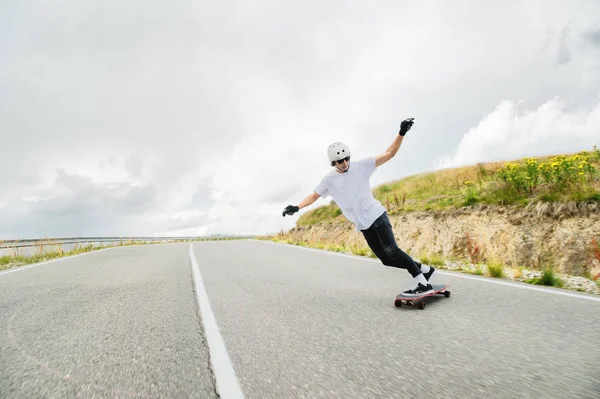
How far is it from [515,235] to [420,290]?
7.84 m

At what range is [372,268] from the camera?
798 centimetres

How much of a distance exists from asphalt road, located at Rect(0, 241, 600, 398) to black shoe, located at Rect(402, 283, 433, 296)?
21cm

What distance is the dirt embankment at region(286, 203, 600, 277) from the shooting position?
356 inches

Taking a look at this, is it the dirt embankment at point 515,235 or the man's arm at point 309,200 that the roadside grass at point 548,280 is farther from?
the man's arm at point 309,200

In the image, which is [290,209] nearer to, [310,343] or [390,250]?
[390,250]

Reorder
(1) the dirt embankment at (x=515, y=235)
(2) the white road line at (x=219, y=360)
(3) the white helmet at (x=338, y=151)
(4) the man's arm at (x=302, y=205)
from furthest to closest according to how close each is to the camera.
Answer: (1) the dirt embankment at (x=515, y=235) → (4) the man's arm at (x=302, y=205) → (3) the white helmet at (x=338, y=151) → (2) the white road line at (x=219, y=360)

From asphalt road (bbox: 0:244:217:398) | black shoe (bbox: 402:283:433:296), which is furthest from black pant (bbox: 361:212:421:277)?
asphalt road (bbox: 0:244:217:398)

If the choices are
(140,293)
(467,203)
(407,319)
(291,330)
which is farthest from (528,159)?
(140,293)

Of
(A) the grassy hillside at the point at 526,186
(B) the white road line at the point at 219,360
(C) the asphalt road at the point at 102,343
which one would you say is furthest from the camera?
(A) the grassy hillside at the point at 526,186

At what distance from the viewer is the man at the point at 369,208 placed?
15.3ft

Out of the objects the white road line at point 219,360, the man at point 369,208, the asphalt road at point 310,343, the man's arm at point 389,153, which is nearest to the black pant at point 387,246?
the man at point 369,208

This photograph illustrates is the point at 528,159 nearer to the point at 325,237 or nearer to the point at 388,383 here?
the point at 388,383

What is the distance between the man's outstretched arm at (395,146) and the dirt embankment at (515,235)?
4.02 m

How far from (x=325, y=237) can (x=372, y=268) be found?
49.2 ft
